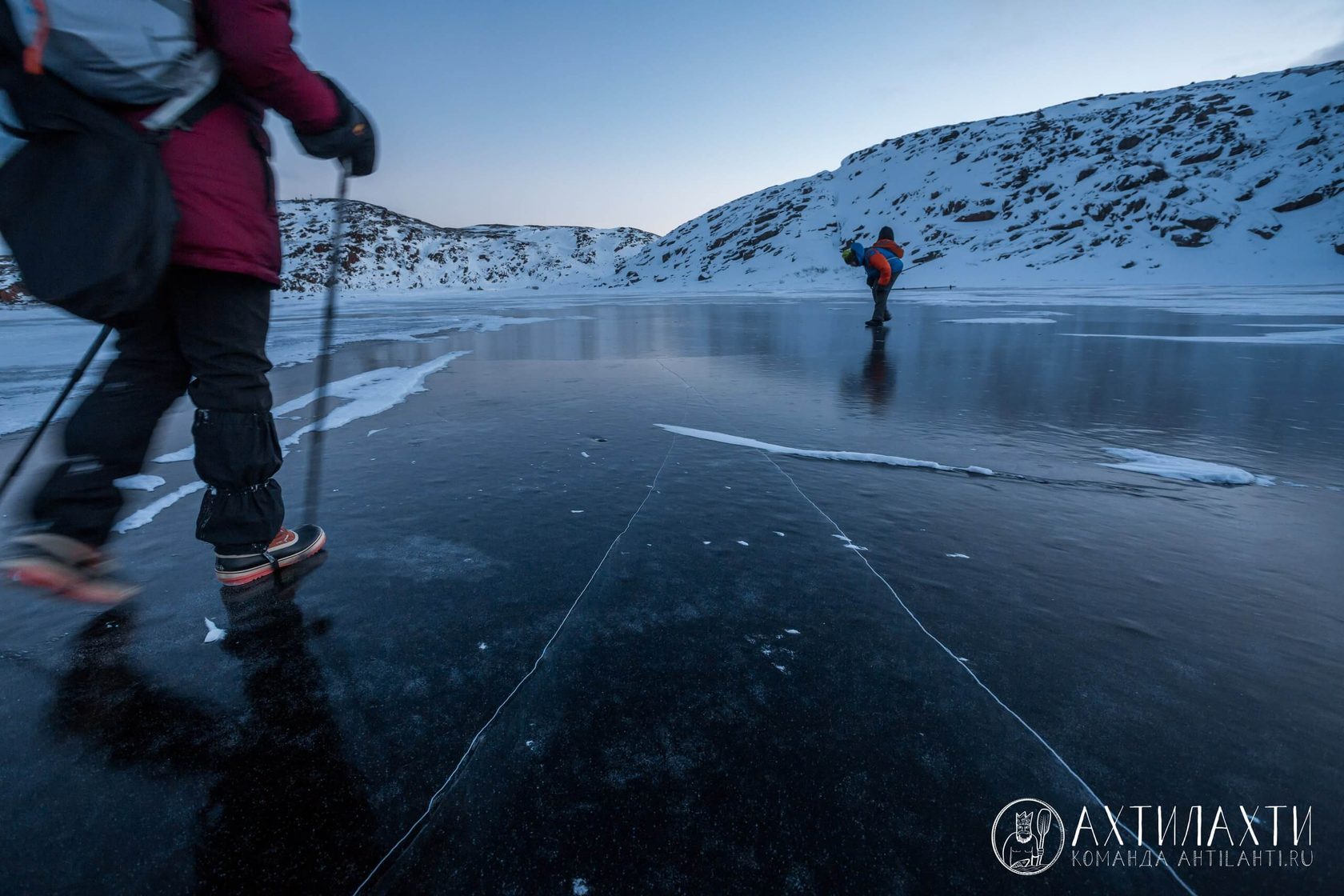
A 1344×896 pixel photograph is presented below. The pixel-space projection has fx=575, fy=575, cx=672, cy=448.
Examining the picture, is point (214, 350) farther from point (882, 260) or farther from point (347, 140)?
point (882, 260)

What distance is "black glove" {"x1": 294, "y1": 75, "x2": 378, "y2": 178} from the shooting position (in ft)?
5.49

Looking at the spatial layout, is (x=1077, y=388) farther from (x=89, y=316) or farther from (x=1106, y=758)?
(x=89, y=316)

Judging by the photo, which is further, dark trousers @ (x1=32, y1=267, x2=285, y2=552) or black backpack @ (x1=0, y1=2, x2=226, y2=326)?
dark trousers @ (x1=32, y1=267, x2=285, y2=552)

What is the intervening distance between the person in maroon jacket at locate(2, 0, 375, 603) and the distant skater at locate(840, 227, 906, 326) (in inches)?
345

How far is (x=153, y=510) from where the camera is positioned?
6.97 feet

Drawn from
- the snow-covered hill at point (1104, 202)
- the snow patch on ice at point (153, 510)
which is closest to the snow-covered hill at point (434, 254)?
the snow-covered hill at point (1104, 202)

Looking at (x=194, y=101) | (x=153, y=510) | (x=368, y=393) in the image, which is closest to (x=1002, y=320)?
(x=368, y=393)

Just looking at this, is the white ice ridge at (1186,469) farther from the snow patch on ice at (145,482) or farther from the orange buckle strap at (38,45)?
the snow patch on ice at (145,482)

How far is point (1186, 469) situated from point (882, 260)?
295 inches

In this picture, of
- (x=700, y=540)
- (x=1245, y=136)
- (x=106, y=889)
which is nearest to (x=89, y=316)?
(x=106, y=889)

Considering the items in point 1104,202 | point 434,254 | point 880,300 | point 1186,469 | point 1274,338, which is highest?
point 434,254

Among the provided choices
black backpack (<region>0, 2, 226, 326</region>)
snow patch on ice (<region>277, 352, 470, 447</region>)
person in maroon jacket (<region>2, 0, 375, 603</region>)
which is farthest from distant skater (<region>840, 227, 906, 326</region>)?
black backpack (<region>0, 2, 226, 326</region>)

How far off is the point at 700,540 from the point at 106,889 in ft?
4.77

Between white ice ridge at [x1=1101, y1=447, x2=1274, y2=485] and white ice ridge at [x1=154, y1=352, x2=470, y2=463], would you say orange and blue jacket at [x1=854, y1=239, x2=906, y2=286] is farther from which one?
white ice ridge at [x1=1101, y1=447, x2=1274, y2=485]
